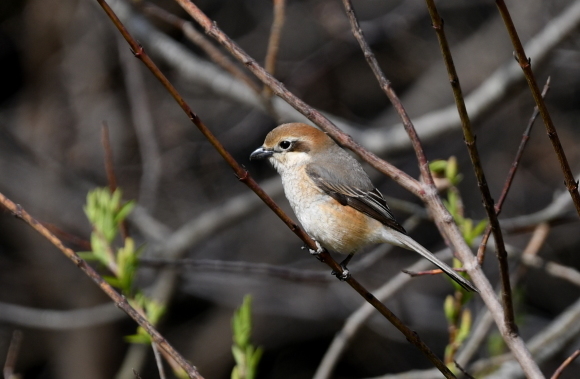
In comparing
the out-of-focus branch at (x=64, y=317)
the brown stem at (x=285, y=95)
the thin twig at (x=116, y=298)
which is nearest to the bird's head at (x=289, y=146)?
the brown stem at (x=285, y=95)

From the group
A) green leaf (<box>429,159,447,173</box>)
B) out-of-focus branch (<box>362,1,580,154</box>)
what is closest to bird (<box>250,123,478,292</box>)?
green leaf (<box>429,159,447,173</box>)

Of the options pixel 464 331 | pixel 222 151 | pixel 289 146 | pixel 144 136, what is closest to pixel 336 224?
pixel 289 146

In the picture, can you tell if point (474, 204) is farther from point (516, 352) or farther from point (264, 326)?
point (516, 352)

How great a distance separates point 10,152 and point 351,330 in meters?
4.19

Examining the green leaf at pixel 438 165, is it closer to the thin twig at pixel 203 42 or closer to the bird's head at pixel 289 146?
the bird's head at pixel 289 146

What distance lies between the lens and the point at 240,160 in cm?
730

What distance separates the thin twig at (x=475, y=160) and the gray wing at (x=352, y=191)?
1.33 m

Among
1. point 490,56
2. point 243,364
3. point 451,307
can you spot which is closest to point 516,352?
point 451,307

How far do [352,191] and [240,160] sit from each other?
3769 mm

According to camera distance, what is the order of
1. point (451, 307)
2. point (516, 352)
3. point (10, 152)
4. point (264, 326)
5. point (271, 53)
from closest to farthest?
1. point (516, 352)
2. point (451, 307)
3. point (271, 53)
4. point (10, 152)
5. point (264, 326)

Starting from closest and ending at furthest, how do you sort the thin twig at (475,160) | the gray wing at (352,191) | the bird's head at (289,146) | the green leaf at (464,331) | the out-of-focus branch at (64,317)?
the thin twig at (475,160)
the green leaf at (464,331)
the gray wing at (352,191)
the bird's head at (289,146)
the out-of-focus branch at (64,317)

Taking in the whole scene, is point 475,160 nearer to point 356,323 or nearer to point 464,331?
point 464,331

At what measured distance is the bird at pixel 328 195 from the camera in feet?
11.4

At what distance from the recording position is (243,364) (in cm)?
253
